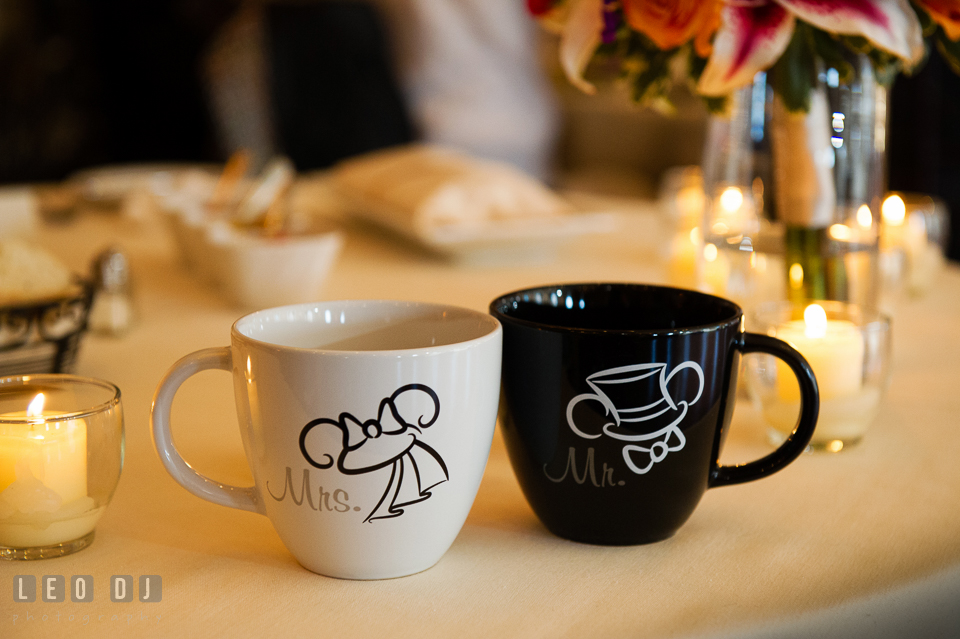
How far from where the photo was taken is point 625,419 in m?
0.34

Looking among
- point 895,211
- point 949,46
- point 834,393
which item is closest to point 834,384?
point 834,393

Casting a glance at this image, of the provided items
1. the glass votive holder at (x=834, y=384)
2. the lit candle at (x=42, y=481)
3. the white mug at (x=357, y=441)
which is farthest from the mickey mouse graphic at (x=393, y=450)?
the glass votive holder at (x=834, y=384)

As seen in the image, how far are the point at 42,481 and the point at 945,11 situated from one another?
487 millimetres

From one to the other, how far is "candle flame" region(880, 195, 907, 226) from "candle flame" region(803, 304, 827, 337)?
0.37 metres

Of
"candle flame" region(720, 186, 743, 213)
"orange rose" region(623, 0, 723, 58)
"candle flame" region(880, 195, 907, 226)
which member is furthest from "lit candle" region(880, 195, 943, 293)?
"orange rose" region(623, 0, 723, 58)

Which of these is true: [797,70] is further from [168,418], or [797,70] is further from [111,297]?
[111,297]

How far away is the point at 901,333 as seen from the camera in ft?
→ 2.30

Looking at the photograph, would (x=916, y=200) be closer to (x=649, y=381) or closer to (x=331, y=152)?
(x=649, y=381)

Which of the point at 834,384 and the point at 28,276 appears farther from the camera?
the point at 28,276

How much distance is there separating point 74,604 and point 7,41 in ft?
11.9

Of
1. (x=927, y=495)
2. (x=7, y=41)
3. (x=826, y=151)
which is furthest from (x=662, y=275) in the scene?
(x=7, y=41)

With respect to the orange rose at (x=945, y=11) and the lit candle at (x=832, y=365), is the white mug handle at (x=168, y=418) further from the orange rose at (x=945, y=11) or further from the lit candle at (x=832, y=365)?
the orange rose at (x=945, y=11)

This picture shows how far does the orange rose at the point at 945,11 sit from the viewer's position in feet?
1.49

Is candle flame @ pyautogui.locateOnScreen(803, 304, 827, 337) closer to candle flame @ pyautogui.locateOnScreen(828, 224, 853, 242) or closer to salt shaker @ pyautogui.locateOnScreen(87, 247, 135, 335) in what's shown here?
candle flame @ pyautogui.locateOnScreen(828, 224, 853, 242)
